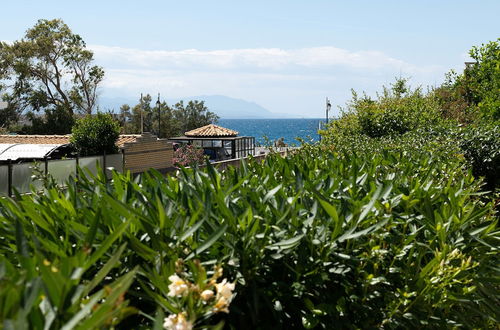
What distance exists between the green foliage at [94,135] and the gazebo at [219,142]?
6.66 metres

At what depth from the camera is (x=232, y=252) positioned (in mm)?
2307

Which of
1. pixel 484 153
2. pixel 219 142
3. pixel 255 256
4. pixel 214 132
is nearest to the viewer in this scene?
pixel 255 256

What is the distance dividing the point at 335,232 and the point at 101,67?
71.8m

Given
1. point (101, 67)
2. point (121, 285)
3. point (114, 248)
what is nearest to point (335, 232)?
point (114, 248)

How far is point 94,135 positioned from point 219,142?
1029cm

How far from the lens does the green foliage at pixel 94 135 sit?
36.5 m

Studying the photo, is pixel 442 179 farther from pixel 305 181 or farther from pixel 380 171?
pixel 305 181

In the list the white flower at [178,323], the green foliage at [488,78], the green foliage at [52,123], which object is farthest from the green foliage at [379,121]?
the green foliage at [52,123]

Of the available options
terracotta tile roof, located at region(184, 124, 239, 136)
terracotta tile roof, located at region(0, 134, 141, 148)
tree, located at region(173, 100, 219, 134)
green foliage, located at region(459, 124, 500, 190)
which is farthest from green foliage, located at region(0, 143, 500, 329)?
tree, located at region(173, 100, 219, 134)

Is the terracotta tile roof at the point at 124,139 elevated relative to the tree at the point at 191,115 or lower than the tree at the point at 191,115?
lower

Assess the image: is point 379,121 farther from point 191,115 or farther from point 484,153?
point 191,115

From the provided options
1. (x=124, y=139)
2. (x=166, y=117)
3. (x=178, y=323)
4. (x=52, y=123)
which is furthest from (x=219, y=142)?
(x=178, y=323)

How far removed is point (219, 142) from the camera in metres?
43.9

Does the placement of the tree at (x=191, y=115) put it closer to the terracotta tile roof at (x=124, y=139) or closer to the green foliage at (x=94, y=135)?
the terracotta tile roof at (x=124, y=139)
